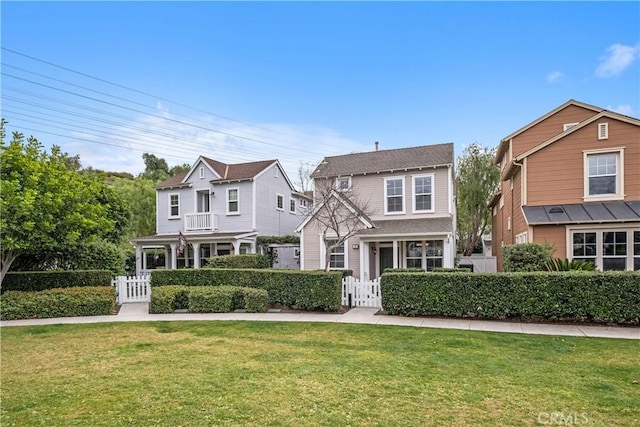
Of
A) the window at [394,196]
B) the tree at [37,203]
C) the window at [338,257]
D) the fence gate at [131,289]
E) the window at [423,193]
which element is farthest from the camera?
the window at [394,196]

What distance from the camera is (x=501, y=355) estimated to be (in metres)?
6.31

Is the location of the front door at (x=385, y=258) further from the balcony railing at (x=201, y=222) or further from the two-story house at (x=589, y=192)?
the balcony railing at (x=201, y=222)

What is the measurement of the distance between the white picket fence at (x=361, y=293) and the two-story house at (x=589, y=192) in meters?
5.92

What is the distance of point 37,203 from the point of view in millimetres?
10422

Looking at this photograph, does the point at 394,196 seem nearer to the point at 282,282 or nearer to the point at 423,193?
the point at 423,193

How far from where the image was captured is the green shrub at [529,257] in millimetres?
11531

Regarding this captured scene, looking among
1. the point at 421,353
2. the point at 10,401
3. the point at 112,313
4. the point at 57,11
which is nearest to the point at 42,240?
the point at 112,313

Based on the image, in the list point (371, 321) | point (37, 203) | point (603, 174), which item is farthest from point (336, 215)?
point (37, 203)

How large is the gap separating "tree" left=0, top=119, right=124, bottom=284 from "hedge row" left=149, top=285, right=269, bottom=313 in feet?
10.7

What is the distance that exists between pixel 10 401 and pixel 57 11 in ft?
39.7

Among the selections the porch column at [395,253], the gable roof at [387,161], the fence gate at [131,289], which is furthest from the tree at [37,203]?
the porch column at [395,253]

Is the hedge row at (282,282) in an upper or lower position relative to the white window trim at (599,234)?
lower

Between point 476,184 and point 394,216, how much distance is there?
13005 millimetres

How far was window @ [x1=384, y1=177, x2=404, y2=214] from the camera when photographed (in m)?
17.7
